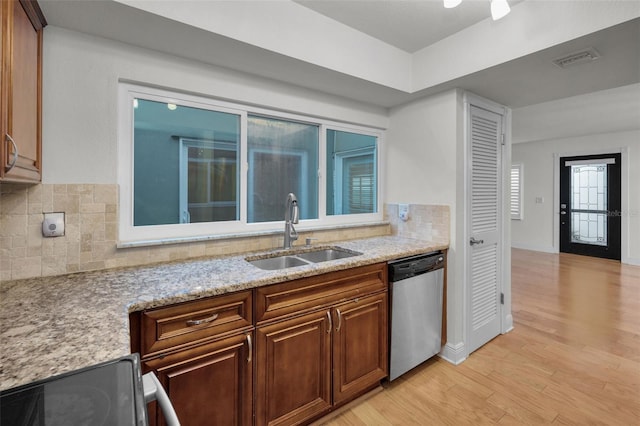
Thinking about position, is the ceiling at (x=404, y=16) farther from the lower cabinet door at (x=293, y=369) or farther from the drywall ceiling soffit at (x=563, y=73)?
the lower cabinet door at (x=293, y=369)

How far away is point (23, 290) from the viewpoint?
1308 mm

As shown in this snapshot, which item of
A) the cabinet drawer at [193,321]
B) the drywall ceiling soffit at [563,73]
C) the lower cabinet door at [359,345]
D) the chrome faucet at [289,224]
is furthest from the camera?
the chrome faucet at [289,224]

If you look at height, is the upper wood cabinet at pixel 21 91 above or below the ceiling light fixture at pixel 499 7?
below

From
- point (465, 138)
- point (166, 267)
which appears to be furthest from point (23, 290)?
point (465, 138)

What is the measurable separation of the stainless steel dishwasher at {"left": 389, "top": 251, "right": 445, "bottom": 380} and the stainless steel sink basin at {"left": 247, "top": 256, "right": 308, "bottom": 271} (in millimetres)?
655

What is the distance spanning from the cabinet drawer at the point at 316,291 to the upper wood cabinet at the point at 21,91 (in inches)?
42.6

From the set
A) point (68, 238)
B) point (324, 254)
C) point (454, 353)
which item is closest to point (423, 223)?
point (324, 254)

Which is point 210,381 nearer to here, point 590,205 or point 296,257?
point 296,257

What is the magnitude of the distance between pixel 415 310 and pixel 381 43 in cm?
200

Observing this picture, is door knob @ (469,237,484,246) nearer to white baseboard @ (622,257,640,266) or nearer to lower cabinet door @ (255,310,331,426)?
lower cabinet door @ (255,310,331,426)

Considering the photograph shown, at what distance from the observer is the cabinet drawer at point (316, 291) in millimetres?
1519

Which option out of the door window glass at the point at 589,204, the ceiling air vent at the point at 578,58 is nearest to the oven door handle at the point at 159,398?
the ceiling air vent at the point at 578,58

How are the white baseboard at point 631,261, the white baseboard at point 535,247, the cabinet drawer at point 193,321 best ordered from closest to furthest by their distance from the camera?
the cabinet drawer at point 193,321 → the white baseboard at point 631,261 → the white baseboard at point 535,247

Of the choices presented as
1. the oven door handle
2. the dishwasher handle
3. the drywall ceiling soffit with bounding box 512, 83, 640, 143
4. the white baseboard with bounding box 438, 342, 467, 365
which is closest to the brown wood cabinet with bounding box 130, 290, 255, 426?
the oven door handle
